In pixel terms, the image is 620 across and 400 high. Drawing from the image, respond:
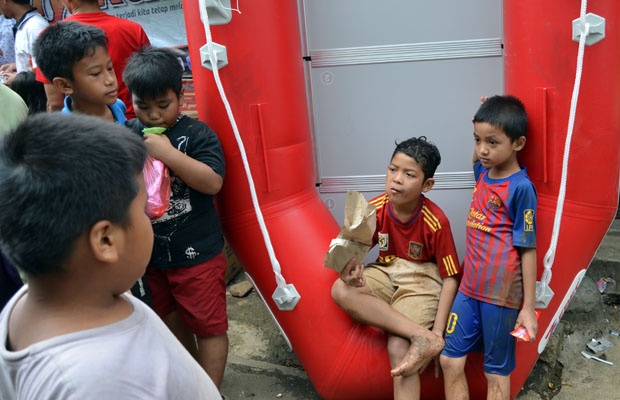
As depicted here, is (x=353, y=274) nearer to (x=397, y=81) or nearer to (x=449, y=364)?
(x=449, y=364)

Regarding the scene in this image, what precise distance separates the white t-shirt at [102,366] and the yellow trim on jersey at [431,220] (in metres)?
1.29

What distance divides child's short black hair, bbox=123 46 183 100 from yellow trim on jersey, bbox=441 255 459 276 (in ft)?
3.48

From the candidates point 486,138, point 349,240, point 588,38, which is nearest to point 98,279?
point 349,240

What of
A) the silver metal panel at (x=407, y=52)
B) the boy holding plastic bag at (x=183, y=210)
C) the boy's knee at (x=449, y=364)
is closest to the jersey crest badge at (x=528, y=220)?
the boy's knee at (x=449, y=364)

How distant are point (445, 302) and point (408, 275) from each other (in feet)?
0.54

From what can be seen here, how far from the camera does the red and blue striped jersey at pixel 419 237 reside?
2035mm

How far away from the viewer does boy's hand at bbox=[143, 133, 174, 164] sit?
5.94 ft

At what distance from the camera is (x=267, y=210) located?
83.4 inches

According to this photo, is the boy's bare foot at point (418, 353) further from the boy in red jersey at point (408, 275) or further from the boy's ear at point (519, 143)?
the boy's ear at point (519, 143)

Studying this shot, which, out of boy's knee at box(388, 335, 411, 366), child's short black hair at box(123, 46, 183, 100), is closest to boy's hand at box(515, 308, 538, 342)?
boy's knee at box(388, 335, 411, 366)

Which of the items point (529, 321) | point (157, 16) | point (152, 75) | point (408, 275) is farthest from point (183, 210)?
point (157, 16)

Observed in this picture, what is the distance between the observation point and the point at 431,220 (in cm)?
205

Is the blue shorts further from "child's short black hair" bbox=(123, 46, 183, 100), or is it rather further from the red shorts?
"child's short black hair" bbox=(123, 46, 183, 100)

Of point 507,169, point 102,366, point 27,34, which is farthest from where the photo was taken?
point 27,34
